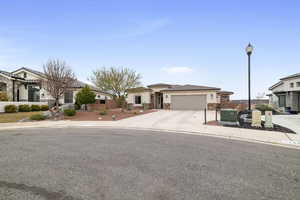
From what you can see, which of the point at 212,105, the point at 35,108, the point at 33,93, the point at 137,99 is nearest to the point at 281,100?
the point at 212,105

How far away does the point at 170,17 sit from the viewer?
15148 millimetres

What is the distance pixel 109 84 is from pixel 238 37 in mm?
15621

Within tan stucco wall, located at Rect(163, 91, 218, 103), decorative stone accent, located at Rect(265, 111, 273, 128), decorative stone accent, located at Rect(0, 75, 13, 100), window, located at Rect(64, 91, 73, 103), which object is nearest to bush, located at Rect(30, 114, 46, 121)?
window, located at Rect(64, 91, 73, 103)

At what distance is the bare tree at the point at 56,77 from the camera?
15977 millimetres

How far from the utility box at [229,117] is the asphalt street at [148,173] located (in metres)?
5.22

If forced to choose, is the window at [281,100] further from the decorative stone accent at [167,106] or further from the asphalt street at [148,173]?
the asphalt street at [148,173]

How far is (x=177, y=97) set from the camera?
25859 millimetres

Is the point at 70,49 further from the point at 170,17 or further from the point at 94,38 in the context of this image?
the point at 170,17

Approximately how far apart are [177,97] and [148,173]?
2293 centimetres

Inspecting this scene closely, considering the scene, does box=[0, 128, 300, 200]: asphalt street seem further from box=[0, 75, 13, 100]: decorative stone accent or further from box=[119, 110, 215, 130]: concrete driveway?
box=[0, 75, 13, 100]: decorative stone accent

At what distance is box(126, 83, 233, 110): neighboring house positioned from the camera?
24.2 metres

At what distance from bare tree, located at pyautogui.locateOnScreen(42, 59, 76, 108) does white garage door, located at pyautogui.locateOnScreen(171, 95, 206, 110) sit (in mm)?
16456

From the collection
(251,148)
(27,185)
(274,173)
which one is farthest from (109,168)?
(251,148)

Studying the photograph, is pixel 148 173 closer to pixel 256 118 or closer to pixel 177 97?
pixel 256 118
